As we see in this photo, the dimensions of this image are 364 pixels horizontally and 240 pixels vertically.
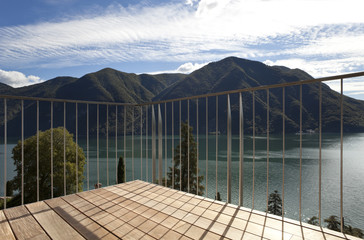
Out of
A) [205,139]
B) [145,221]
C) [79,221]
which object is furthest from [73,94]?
Result: [145,221]

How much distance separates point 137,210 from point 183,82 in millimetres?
65014

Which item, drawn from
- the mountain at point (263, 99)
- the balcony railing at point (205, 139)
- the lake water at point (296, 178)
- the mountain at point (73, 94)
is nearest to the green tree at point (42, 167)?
the balcony railing at point (205, 139)

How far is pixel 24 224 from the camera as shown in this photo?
1555mm

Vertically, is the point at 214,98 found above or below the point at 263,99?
above

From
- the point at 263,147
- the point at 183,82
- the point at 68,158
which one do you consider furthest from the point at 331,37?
the point at 68,158

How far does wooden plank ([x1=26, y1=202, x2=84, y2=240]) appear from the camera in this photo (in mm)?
1391

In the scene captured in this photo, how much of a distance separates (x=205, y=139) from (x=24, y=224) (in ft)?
134

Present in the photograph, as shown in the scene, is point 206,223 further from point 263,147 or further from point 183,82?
point 183,82

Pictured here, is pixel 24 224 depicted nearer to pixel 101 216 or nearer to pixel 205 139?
pixel 101 216

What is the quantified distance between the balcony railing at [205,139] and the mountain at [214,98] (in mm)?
471

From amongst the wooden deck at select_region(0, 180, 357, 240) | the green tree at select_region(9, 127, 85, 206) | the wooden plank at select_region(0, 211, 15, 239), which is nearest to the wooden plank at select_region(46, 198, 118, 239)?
the wooden deck at select_region(0, 180, 357, 240)

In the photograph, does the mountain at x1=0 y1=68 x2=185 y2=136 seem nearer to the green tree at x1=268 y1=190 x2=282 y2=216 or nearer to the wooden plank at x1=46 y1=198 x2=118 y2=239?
the green tree at x1=268 y1=190 x2=282 y2=216

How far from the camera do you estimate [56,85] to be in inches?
2726

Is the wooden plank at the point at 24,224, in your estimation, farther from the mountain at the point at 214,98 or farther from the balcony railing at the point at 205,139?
the mountain at the point at 214,98
